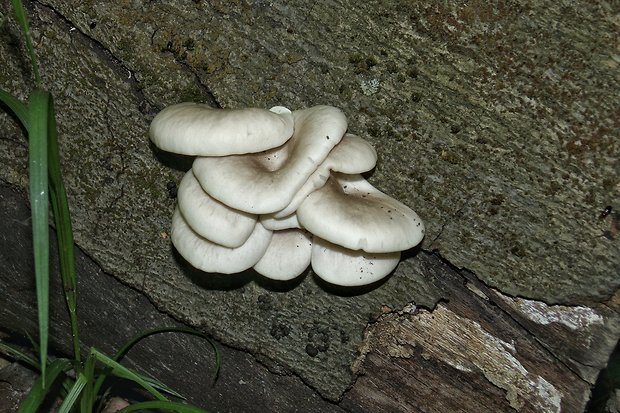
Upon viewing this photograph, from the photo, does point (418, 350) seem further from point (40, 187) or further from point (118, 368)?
point (40, 187)

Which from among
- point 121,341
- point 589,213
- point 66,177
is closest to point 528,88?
point 589,213

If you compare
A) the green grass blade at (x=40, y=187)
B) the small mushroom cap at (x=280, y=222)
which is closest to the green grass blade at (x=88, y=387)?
the green grass blade at (x=40, y=187)

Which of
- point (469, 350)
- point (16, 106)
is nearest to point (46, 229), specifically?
point (16, 106)

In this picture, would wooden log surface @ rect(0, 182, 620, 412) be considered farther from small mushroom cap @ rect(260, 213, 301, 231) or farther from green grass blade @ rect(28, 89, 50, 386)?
green grass blade @ rect(28, 89, 50, 386)

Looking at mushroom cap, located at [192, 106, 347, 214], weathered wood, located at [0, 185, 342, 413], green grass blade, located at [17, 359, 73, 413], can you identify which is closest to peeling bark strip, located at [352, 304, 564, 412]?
weathered wood, located at [0, 185, 342, 413]

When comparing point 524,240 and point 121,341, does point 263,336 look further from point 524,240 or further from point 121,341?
point 524,240

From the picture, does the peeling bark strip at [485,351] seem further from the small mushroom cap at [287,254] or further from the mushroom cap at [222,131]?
the mushroom cap at [222,131]
